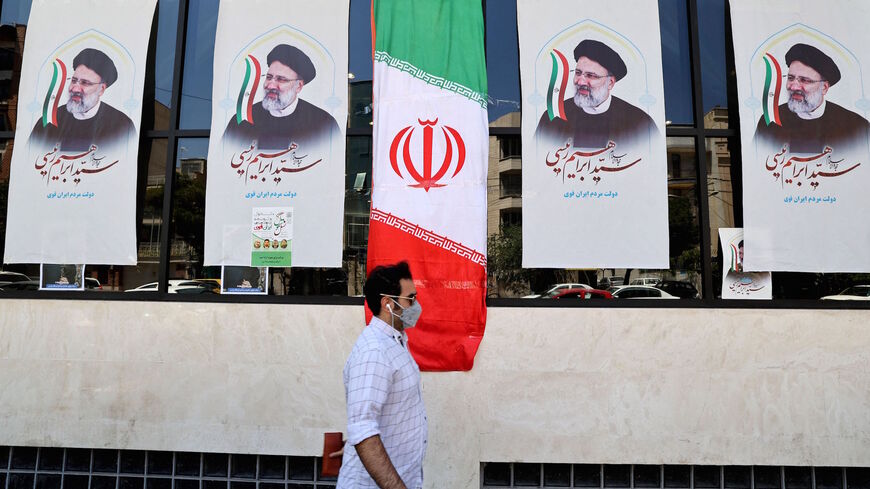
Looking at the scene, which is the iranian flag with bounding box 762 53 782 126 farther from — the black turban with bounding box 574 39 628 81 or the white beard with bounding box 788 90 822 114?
the black turban with bounding box 574 39 628 81

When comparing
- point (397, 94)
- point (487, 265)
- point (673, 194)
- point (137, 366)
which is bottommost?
point (137, 366)

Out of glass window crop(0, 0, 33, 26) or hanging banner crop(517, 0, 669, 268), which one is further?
glass window crop(0, 0, 33, 26)

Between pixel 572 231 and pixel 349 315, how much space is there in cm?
201

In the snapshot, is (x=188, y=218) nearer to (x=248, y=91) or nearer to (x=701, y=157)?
(x=248, y=91)

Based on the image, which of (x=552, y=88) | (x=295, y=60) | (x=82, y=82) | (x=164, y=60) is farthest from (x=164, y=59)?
Answer: (x=552, y=88)

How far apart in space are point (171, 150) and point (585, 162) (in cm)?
370

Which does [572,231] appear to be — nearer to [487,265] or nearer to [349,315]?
[487,265]

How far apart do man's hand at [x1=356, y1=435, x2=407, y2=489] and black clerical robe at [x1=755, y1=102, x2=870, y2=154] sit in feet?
14.1

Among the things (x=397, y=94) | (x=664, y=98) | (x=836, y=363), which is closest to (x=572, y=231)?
(x=664, y=98)

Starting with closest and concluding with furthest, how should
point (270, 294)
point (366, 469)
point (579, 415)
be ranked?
point (366, 469) < point (579, 415) < point (270, 294)

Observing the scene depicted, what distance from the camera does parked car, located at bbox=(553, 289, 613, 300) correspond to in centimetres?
509

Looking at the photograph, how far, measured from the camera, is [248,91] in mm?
5320

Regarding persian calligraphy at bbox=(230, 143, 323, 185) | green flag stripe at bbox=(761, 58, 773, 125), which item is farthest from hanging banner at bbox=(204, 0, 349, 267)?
green flag stripe at bbox=(761, 58, 773, 125)

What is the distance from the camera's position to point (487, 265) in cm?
512
